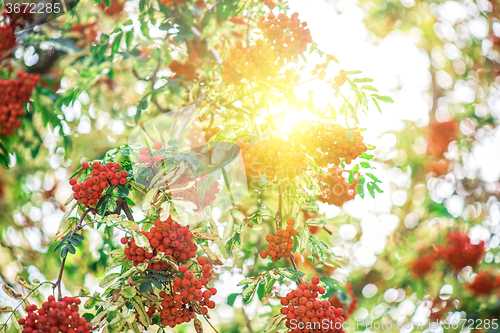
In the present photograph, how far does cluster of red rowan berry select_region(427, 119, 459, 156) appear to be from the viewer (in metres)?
3.58

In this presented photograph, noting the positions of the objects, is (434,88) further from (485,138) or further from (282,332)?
(282,332)

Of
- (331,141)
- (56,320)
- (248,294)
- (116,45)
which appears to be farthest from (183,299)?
(116,45)

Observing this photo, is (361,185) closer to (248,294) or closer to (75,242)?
(248,294)

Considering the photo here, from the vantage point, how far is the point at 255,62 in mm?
1697

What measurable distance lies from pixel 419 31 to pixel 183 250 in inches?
155

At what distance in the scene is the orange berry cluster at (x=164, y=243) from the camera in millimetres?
1260

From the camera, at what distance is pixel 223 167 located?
1.44 metres

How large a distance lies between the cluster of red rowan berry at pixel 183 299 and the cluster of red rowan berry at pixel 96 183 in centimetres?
42

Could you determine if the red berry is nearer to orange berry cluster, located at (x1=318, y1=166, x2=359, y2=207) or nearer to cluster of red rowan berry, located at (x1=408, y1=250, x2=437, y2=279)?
orange berry cluster, located at (x1=318, y1=166, x2=359, y2=207)

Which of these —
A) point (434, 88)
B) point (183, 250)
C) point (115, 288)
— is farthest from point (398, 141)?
point (115, 288)

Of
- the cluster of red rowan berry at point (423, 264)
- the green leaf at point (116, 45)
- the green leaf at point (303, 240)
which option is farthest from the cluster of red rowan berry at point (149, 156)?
the cluster of red rowan berry at point (423, 264)

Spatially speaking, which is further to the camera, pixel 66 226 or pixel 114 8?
pixel 114 8

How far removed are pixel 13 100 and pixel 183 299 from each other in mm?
1811

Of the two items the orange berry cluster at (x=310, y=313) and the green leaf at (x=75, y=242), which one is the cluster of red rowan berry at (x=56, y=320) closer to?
the green leaf at (x=75, y=242)
